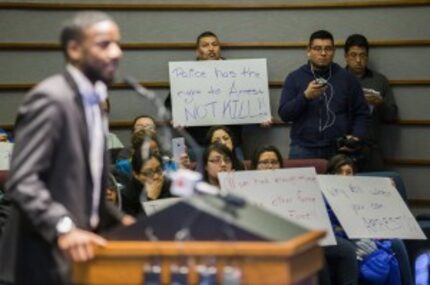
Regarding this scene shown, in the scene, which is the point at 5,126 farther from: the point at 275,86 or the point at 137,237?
the point at 137,237

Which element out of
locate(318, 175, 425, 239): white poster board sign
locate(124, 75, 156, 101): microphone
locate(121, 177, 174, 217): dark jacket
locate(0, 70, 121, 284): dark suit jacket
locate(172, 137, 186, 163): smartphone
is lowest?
locate(318, 175, 425, 239): white poster board sign

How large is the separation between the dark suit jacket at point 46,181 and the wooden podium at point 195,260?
0.14 m

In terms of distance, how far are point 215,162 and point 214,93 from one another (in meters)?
1.36

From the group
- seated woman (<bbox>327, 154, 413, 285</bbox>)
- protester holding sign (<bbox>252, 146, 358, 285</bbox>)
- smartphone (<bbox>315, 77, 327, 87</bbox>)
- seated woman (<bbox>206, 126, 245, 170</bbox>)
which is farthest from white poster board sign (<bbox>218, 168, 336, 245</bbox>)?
smartphone (<bbox>315, 77, 327, 87</bbox>)

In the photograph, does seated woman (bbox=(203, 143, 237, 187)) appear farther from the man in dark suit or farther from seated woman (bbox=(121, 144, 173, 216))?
the man in dark suit

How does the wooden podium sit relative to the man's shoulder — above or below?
below

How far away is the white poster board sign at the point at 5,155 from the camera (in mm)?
4508

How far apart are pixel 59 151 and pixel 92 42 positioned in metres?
0.26

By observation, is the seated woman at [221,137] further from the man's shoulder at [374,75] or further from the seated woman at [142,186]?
the man's shoulder at [374,75]

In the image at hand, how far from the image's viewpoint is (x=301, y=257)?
1.92 meters

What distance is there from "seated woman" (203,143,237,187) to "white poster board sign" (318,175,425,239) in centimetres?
44

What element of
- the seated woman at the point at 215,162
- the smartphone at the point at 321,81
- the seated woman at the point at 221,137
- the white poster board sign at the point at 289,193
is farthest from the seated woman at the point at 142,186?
the smartphone at the point at 321,81

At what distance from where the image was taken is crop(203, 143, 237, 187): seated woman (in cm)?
419

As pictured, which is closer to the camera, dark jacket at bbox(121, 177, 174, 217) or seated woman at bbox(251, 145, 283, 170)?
dark jacket at bbox(121, 177, 174, 217)
